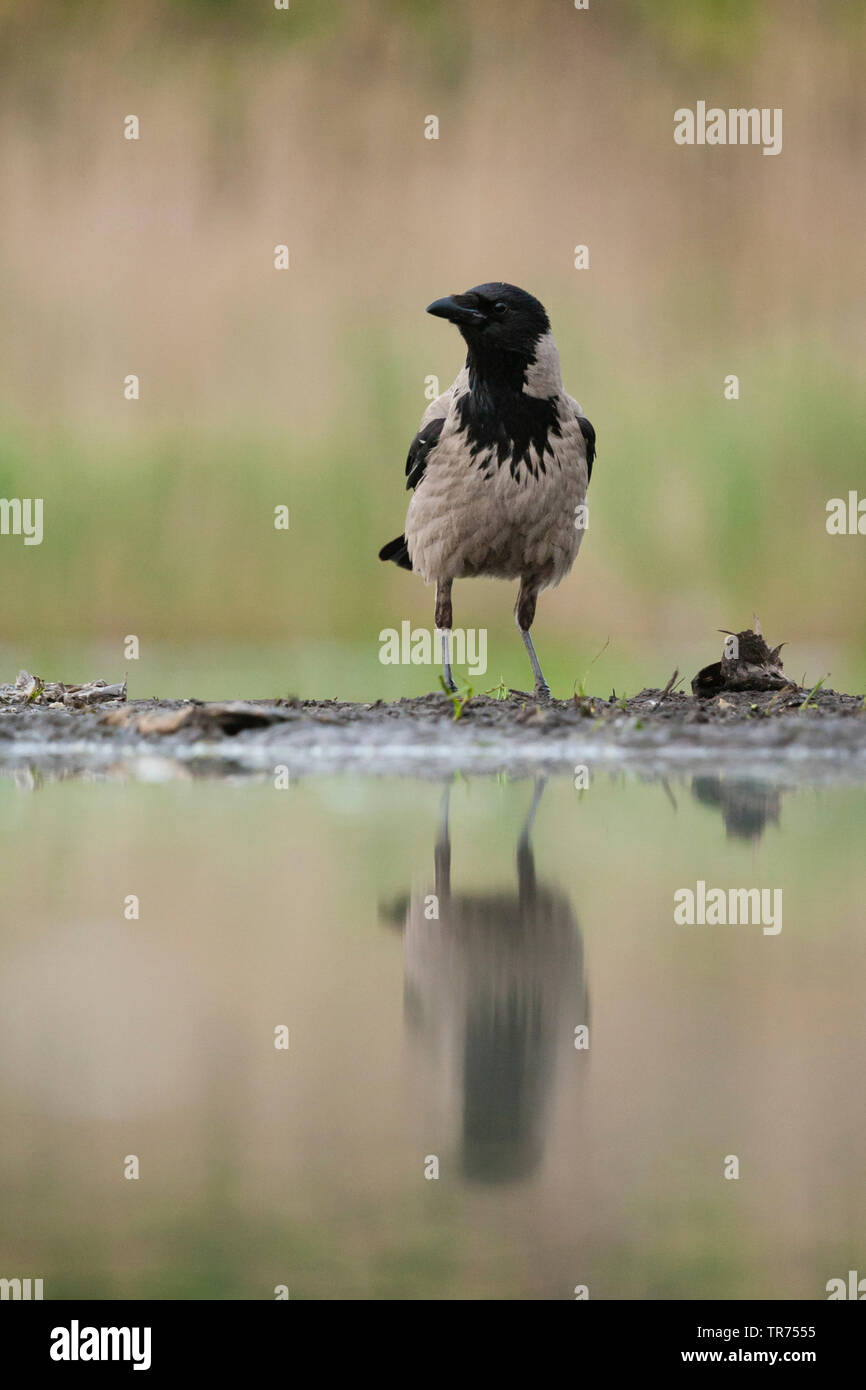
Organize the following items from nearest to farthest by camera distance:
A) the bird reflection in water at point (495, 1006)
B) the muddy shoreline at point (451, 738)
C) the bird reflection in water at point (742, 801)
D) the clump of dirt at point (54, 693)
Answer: the bird reflection in water at point (495, 1006) < the bird reflection in water at point (742, 801) < the muddy shoreline at point (451, 738) < the clump of dirt at point (54, 693)

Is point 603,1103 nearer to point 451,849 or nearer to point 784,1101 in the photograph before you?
point 784,1101

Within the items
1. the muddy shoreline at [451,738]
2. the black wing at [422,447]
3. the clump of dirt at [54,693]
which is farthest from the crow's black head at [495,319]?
the clump of dirt at [54,693]

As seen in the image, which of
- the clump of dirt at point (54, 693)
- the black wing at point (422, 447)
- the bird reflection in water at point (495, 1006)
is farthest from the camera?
the black wing at point (422, 447)

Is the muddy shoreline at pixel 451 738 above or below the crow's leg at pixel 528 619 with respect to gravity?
below

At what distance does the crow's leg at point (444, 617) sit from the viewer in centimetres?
534

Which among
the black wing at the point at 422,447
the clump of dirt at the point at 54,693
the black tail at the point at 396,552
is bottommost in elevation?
the clump of dirt at the point at 54,693

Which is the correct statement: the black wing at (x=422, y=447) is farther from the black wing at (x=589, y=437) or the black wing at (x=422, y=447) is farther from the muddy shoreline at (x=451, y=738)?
the muddy shoreline at (x=451, y=738)

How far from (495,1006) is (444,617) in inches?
148

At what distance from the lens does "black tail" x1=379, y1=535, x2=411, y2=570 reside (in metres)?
5.96

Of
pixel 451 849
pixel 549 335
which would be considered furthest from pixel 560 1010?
pixel 549 335

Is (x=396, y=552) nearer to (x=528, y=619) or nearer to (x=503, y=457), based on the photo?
(x=528, y=619)

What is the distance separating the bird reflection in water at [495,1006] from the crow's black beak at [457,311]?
3.16 metres

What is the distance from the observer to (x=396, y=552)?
601 cm

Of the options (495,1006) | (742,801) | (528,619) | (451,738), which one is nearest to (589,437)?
(528,619)
